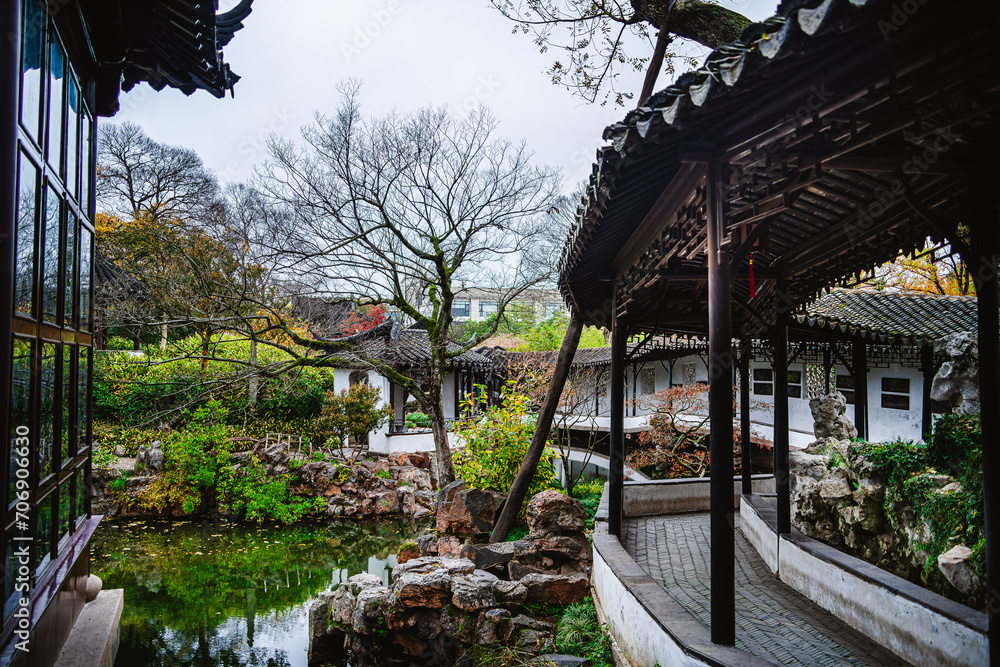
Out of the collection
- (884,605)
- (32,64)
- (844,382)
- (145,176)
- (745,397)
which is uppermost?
(145,176)

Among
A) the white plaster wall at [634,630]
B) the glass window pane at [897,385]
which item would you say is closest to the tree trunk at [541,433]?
the white plaster wall at [634,630]

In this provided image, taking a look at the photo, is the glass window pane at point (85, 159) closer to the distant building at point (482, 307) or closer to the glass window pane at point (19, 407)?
the glass window pane at point (19, 407)

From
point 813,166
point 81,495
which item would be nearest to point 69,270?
point 81,495

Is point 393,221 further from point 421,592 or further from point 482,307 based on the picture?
point 482,307

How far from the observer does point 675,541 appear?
6.91 m

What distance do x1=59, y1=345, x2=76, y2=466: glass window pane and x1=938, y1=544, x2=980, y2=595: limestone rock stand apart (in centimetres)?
562

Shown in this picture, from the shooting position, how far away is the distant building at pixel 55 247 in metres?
2.47

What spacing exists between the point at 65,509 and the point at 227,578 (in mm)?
6036

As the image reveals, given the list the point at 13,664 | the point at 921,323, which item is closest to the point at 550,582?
the point at 13,664

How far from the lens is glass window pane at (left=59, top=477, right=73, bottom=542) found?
3.66 metres

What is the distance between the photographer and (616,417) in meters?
6.60

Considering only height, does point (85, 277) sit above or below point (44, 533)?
above

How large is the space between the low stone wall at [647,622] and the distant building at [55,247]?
3272 mm

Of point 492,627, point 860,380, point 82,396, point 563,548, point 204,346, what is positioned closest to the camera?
point 82,396
